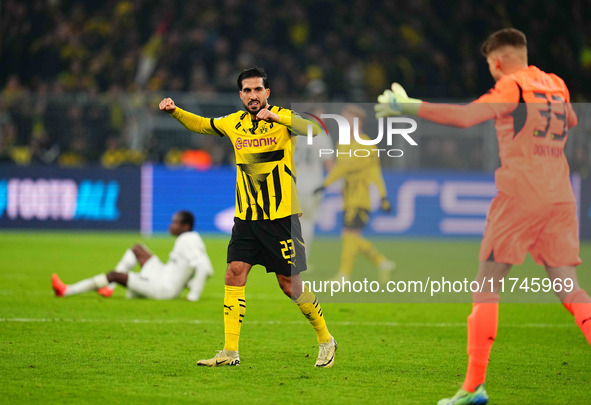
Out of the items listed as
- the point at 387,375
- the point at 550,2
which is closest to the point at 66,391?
the point at 387,375

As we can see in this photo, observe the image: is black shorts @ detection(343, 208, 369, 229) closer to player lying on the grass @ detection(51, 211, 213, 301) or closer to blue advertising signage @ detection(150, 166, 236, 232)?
player lying on the grass @ detection(51, 211, 213, 301)

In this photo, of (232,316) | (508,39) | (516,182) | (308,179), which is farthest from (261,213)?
(308,179)

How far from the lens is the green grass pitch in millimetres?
5289

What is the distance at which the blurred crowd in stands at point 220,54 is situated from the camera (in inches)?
728

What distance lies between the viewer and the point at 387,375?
19.4ft

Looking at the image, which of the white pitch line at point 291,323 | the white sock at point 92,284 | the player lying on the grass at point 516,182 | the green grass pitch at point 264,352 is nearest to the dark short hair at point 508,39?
the player lying on the grass at point 516,182

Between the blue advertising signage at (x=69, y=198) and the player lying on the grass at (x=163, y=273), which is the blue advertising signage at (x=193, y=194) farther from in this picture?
the player lying on the grass at (x=163, y=273)

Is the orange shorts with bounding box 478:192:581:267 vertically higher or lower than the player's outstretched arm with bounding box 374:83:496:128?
lower

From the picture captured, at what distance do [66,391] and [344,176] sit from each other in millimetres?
6810

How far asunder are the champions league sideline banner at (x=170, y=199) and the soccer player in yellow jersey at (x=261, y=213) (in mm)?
11433

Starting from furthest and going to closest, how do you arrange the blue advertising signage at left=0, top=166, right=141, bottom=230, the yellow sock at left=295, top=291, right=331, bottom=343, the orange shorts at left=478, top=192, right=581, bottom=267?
the blue advertising signage at left=0, top=166, right=141, bottom=230
the yellow sock at left=295, top=291, right=331, bottom=343
the orange shorts at left=478, top=192, right=581, bottom=267

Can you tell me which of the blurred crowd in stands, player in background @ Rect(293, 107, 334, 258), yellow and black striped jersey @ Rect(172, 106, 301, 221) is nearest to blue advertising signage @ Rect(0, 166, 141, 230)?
the blurred crowd in stands

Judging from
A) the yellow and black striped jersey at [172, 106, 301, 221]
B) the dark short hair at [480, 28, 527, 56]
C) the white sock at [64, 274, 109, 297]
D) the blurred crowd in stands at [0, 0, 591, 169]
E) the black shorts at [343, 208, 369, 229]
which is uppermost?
the blurred crowd in stands at [0, 0, 591, 169]

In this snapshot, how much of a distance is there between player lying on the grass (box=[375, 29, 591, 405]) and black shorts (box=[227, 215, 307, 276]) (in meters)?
1.53
